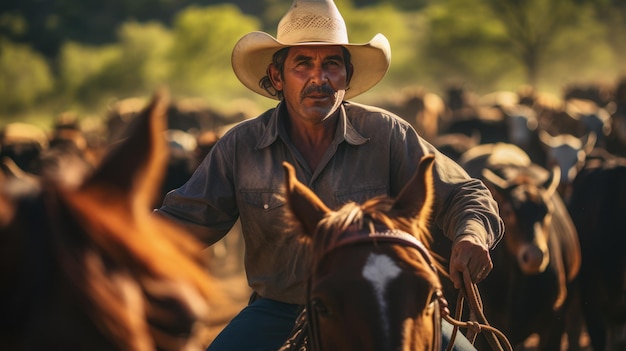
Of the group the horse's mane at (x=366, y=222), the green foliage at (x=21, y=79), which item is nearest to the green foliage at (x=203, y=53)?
the green foliage at (x=21, y=79)

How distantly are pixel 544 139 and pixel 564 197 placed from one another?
3681mm

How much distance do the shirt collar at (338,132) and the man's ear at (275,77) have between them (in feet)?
0.77

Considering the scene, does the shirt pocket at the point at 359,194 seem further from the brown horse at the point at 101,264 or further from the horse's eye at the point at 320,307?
the brown horse at the point at 101,264

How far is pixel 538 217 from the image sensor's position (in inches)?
297

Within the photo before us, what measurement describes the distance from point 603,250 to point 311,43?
5778 millimetres

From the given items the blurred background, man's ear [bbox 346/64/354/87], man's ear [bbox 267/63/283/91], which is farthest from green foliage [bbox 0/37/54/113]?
man's ear [bbox 346/64/354/87]

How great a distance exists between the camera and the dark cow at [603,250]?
859 cm

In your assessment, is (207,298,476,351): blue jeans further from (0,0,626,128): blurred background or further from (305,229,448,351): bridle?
(0,0,626,128): blurred background

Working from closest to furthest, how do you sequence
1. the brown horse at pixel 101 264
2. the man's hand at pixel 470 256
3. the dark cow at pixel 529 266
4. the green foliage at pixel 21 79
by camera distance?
the brown horse at pixel 101 264 → the man's hand at pixel 470 256 → the dark cow at pixel 529 266 → the green foliage at pixel 21 79

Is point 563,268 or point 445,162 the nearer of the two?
point 445,162

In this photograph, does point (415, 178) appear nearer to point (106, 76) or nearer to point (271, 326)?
point (271, 326)

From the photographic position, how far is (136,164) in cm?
164

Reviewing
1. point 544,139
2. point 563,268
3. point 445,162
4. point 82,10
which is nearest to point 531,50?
point 82,10

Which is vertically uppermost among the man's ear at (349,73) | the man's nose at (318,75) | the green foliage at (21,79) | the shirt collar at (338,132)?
the man's nose at (318,75)
